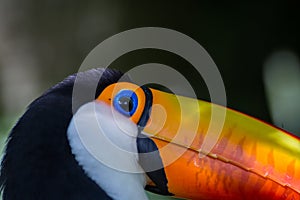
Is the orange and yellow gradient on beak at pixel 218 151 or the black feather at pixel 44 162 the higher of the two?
the orange and yellow gradient on beak at pixel 218 151

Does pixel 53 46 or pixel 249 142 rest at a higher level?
pixel 249 142

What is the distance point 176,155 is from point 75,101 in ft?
1.08

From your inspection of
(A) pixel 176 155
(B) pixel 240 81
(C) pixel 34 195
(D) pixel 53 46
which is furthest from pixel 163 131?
(D) pixel 53 46

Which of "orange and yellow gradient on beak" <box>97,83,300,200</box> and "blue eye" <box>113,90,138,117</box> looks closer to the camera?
"orange and yellow gradient on beak" <box>97,83,300,200</box>

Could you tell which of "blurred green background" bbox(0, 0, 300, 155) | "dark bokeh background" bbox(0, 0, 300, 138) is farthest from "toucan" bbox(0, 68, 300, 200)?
"dark bokeh background" bbox(0, 0, 300, 138)

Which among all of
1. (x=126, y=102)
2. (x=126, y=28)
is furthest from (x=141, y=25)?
(x=126, y=102)

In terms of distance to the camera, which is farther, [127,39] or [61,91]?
[127,39]

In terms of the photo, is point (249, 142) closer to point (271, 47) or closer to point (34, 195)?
point (34, 195)

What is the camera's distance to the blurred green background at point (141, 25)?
4223mm

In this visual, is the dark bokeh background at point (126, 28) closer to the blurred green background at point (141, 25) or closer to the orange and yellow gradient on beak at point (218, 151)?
the blurred green background at point (141, 25)

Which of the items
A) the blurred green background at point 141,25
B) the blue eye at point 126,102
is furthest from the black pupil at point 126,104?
the blurred green background at point 141,25

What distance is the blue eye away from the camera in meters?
2.15

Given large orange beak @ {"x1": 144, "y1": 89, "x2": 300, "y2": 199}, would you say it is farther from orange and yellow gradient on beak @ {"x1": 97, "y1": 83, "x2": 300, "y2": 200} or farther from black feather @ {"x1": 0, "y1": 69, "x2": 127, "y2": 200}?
black feather @ {"x1": 0, "y1": 69, "x2": 127, "y2": 200}

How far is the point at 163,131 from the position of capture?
6.88 ft
